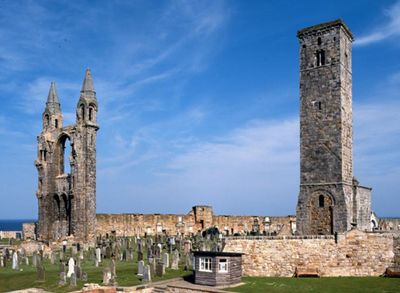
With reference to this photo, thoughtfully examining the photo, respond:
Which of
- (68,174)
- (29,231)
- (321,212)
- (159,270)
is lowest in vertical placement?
(159,270)

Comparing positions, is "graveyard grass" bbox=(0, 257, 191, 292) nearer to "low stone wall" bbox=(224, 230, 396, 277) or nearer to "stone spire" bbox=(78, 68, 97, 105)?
"low stone wall" bbox=(224, 230, 396, 277)

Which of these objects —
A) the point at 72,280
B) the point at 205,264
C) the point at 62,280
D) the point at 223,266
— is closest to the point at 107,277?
the point at 72,280

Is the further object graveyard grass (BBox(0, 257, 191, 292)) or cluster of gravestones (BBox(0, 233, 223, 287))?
cluster of gravestones (BBox(0, 233, 223, 287))

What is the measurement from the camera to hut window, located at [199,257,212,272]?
76.2ft

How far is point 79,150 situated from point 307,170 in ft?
61.3

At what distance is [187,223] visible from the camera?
50.7 meters

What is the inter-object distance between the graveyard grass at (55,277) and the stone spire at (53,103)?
19631mm

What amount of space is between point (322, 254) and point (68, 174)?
26303 millimetres

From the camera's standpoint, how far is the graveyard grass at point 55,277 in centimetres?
2333

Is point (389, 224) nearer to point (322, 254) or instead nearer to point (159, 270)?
point (322, 254)

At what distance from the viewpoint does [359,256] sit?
2522cm

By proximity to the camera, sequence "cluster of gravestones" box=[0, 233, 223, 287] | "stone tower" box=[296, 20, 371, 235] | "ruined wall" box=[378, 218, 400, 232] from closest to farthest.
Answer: "cluster of gravestones" box=[0, 233, 223, 287] < "stone tower" box=[296, 20, 371, 235] < "ruined wall" box=[378, 218, 400, 232]

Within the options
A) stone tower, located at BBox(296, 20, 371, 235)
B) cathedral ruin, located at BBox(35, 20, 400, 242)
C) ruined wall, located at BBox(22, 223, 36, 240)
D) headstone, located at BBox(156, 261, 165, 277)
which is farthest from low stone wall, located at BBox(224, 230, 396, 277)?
ruined wall, located at BBox(22, 223, 36, 240)

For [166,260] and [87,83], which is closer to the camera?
[166,260]
